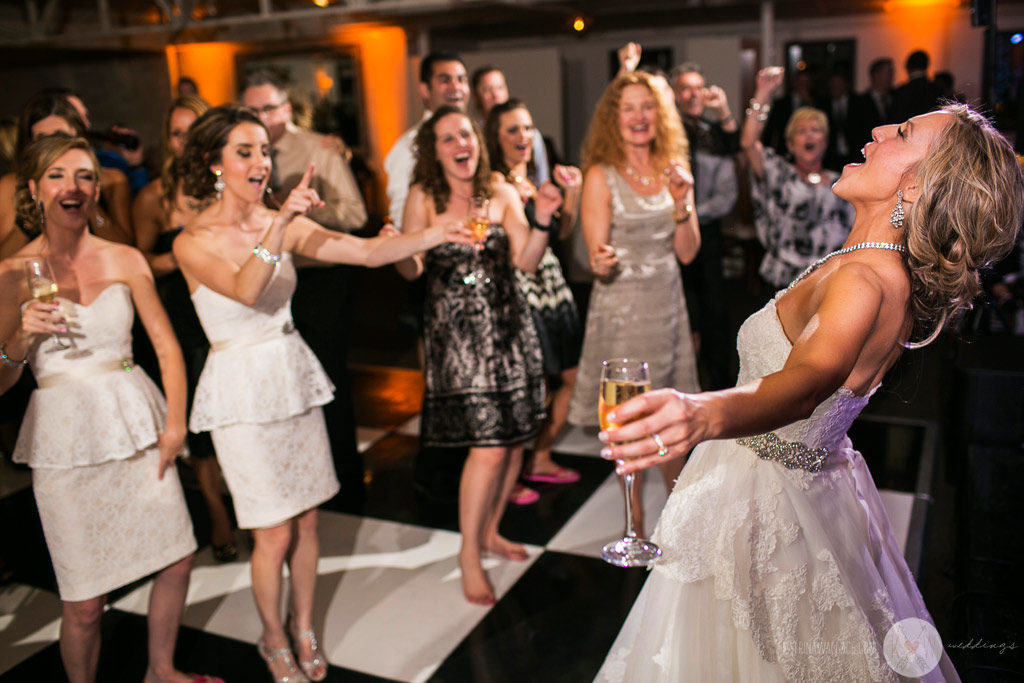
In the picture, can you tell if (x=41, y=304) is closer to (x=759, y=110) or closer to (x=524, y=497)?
(x=524, y=497)

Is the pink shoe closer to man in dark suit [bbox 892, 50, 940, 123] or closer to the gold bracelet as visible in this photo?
the gold bracelet

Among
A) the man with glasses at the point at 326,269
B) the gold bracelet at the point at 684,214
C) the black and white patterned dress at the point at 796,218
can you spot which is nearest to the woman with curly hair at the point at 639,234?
the gold bracelet at the point at 684,214

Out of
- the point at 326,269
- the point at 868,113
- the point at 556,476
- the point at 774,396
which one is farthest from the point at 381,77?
the point at 774,396

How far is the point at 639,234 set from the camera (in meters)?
2.83

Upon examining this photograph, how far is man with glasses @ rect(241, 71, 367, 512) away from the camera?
324cm

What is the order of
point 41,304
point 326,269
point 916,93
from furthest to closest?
point 916,93
point 326,269
point 41,304

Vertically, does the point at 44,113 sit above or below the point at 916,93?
below

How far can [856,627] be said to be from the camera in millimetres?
1420

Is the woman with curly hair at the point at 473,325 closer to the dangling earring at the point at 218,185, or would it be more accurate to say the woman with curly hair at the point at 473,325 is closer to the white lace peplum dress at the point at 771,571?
the dangling earring at the point at 218,185

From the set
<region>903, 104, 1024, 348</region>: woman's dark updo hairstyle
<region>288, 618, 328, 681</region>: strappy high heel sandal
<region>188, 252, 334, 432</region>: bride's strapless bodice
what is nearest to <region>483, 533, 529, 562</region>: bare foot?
<region>288, 618, 328, 681</region>: strappy high heel sandal

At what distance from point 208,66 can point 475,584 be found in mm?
10279

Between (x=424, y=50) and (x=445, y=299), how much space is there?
8.26 m

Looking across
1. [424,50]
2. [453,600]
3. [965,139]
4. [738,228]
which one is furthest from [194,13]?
[965,139]

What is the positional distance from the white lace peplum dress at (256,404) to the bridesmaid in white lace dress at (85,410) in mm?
111
